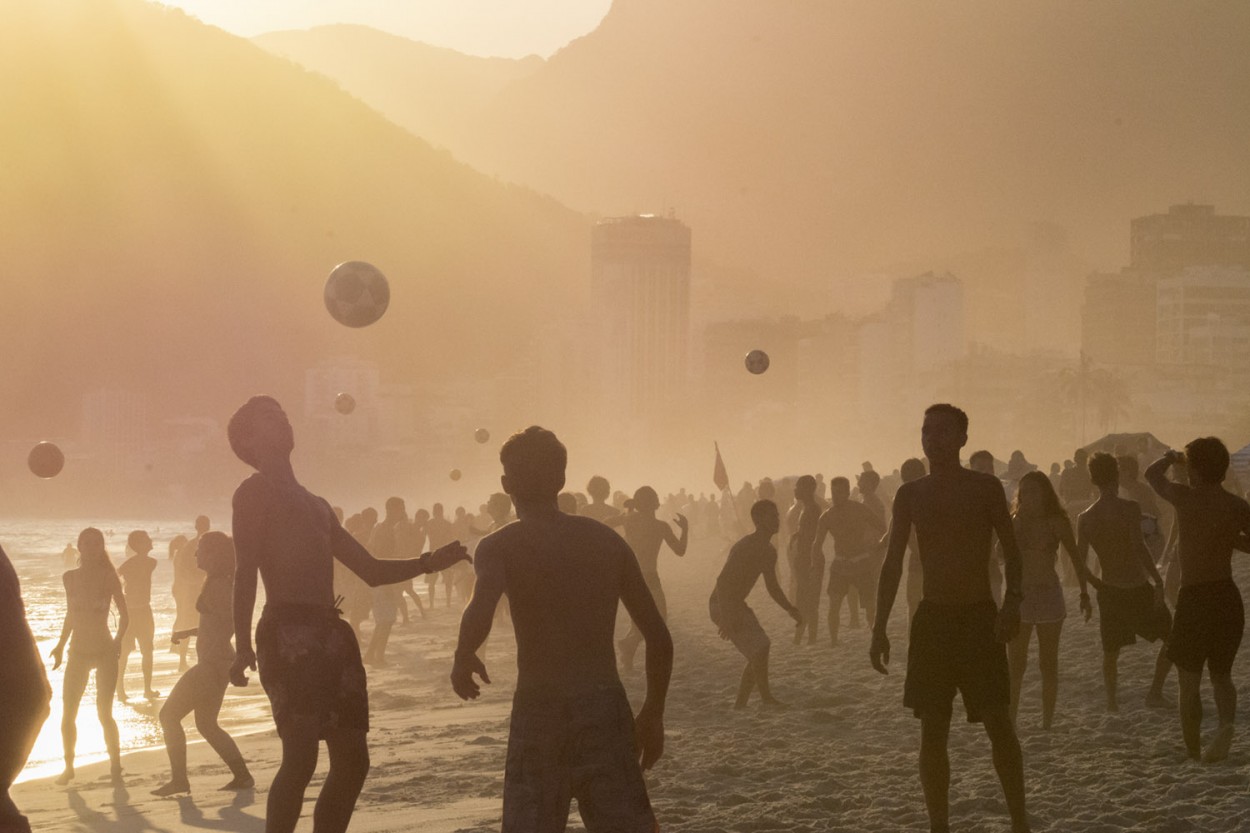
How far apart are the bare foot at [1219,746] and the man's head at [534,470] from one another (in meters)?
4.97

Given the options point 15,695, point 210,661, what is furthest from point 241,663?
point 210,661

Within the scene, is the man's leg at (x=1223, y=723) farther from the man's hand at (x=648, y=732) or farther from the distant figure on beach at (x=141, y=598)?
the distant figure on beach at (x=141, y=598)

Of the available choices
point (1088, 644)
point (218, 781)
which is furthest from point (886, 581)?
point (1088, 644)

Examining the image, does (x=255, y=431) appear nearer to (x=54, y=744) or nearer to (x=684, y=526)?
(x=684, y=526)

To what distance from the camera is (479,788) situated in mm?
8828

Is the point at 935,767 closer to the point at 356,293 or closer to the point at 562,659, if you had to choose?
the point at 562,659

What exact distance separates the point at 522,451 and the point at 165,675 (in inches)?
630

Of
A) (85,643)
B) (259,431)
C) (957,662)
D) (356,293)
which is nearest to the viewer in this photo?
(259,431)

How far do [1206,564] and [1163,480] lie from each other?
1.53 feet

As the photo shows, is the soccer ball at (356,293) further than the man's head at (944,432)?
Yes

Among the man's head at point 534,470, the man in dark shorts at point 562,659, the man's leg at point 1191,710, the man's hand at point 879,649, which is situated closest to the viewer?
the man in dark shorts at point 562,659

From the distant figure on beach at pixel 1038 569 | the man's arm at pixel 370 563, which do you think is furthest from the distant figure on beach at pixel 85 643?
the distant figure on beach at pixel 1038 569

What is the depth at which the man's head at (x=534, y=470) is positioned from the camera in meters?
4.60

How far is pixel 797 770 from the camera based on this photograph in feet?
29.5
